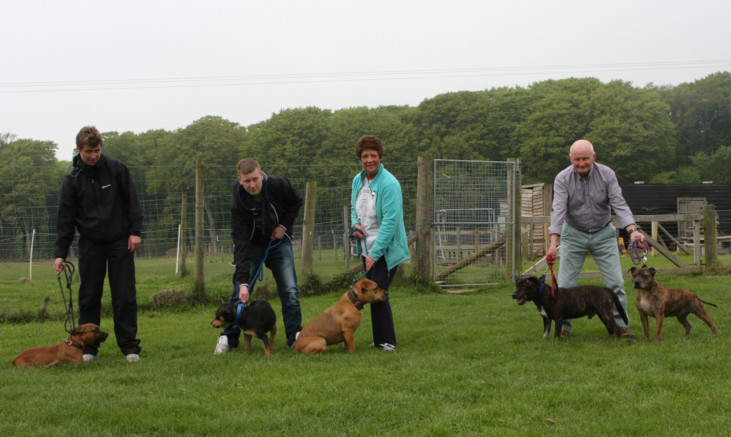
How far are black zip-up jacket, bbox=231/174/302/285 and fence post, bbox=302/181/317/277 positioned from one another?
4708 millimetres

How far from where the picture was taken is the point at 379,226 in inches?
252

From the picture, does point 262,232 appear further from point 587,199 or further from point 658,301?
point 658,301

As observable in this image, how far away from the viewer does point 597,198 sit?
6.60 m

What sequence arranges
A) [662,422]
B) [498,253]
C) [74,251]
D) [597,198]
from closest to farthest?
[662,422]
[597,198]
[498,253]
[74,251]

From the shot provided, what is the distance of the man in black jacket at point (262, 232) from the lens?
21.0ft

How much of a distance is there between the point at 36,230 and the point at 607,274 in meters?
14.0

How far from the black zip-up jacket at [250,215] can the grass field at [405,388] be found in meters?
0.98

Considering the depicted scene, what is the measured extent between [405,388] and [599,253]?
3.20 m

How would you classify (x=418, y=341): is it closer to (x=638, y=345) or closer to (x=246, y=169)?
(x=638, y=345)

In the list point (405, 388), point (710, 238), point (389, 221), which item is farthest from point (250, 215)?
point (710, 238)

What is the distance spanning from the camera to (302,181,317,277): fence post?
1139cm

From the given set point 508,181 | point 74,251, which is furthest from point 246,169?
point 74,251

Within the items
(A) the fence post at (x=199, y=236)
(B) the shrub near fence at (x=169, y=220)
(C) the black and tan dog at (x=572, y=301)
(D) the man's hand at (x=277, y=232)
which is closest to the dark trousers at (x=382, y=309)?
(D) the man's hand at (x=277, y=232)

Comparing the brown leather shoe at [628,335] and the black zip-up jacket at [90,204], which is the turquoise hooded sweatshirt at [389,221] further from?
the black zip-up jacket at [90,204]
